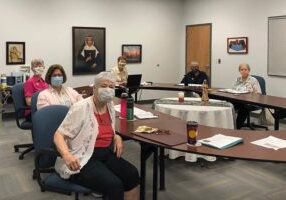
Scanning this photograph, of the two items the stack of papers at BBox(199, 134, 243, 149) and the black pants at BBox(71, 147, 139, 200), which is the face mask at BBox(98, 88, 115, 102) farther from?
the stack of papers at BBox(199, 134, 243, 149)

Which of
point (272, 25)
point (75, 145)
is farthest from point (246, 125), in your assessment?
point (75, 145)

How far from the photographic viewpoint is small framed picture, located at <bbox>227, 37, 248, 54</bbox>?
6.95 metres

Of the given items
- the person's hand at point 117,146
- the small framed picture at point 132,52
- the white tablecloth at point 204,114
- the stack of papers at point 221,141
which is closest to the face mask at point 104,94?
the person's hand at point 117,146

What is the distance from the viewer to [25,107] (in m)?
4.17

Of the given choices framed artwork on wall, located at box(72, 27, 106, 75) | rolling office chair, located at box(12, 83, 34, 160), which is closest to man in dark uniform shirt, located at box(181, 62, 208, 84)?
framed artwork on wall, located at box(72, 27, 106, 75)

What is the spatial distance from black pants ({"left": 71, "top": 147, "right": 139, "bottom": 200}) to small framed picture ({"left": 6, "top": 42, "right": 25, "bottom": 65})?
4.75m

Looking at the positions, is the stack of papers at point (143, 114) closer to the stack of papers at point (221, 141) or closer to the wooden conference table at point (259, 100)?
the stack of papers at point (221, 141)

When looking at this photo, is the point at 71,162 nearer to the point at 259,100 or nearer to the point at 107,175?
the point at 107,175

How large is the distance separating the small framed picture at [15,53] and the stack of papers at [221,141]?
17.0ft

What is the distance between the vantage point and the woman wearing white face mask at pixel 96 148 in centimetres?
213

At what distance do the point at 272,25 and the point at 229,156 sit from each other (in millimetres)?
5041

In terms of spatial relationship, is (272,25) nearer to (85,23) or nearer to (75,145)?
(85,23)

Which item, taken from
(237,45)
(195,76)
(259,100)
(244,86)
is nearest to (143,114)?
(259,100)

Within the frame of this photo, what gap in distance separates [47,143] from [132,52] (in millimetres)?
5701
